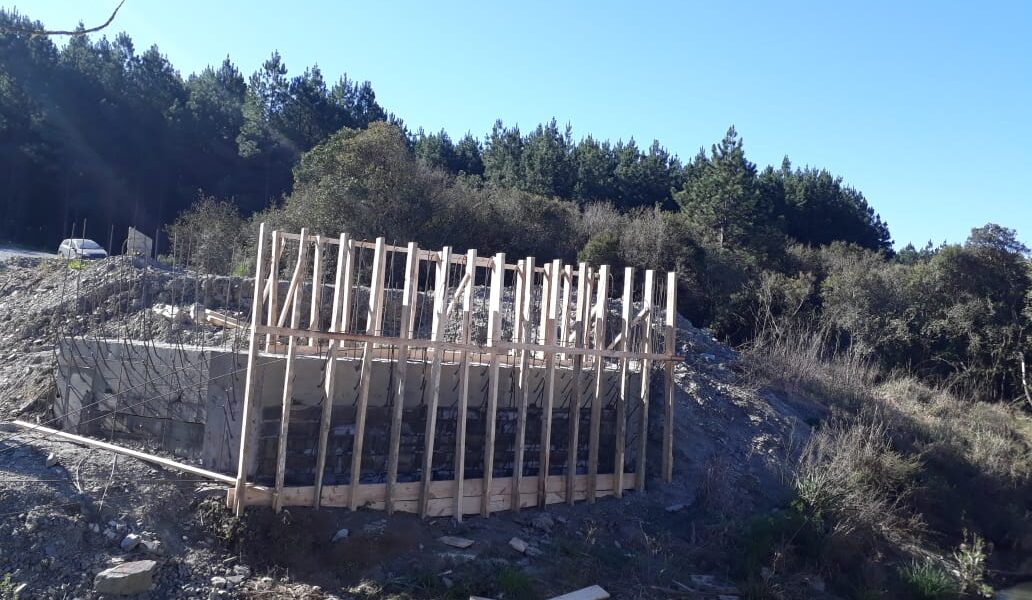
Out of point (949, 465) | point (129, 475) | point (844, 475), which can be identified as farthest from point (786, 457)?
point (129, 475)

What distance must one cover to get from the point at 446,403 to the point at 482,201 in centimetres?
1659

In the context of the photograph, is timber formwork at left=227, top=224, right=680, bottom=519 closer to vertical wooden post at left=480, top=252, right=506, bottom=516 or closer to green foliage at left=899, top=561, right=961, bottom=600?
vertical wooden post at left=480, top=252, right=506, bottom=516

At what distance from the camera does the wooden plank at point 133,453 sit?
26.2 ft

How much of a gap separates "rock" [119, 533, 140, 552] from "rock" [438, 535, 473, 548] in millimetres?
2882

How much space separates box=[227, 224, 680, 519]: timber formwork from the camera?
8305 millimetres

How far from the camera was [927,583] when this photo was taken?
10.7 meters

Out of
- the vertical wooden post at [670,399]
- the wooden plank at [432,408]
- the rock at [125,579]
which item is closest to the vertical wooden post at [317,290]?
the wooden plank at [432,408]

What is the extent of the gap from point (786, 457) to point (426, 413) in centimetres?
638

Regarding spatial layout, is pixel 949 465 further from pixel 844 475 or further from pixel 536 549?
pixel 536 549

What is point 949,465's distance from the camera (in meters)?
15.3

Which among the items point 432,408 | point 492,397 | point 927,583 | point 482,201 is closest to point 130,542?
point 432,408

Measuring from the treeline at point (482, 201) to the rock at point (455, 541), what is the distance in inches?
323

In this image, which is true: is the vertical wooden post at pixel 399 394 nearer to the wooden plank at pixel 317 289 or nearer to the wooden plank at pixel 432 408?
the wooden plank at pixel 432 408

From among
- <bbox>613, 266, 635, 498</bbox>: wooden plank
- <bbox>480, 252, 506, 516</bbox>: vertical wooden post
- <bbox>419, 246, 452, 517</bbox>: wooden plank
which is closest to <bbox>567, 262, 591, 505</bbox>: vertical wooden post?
<bbox>613, 266, 635, 498</bbox>: wooden plank
